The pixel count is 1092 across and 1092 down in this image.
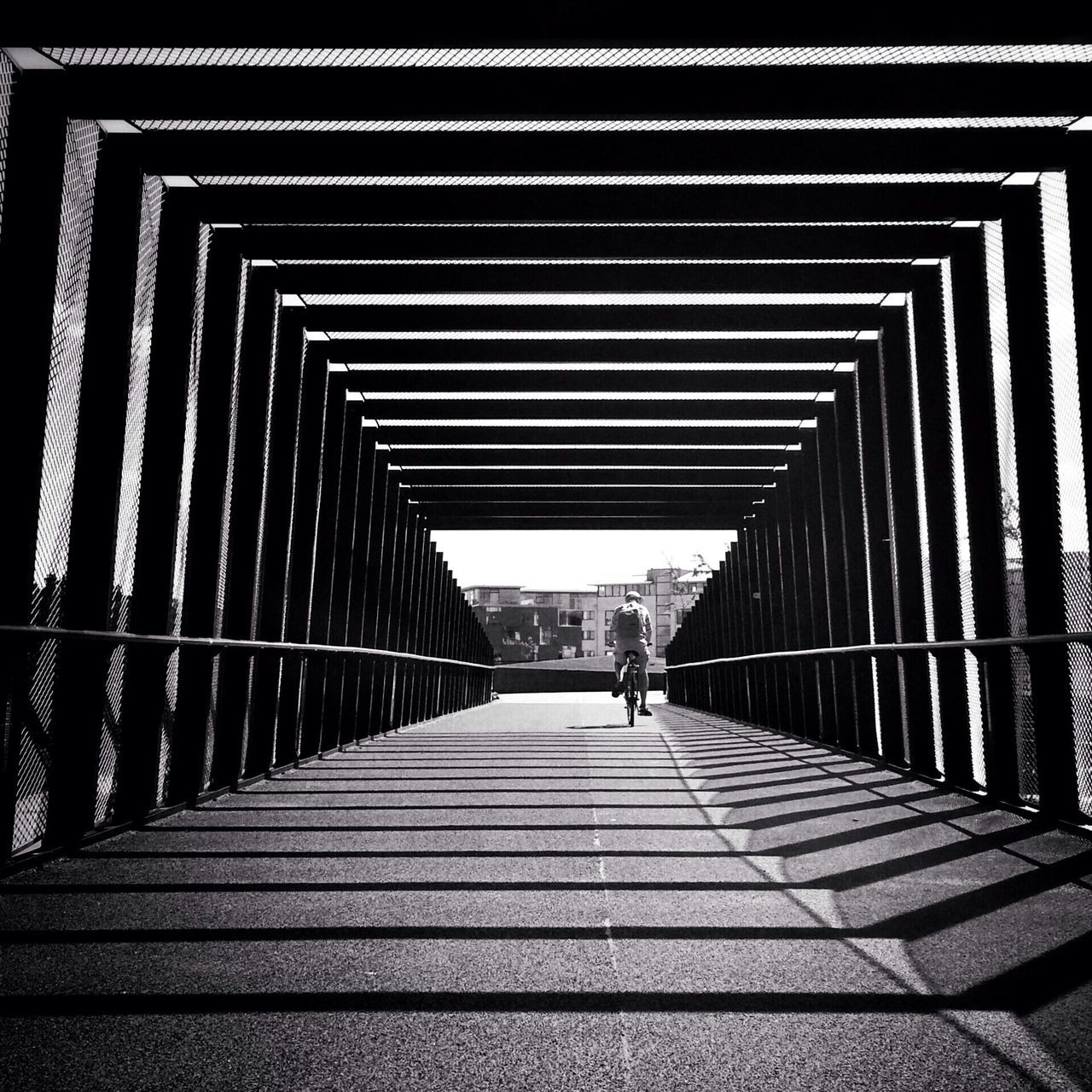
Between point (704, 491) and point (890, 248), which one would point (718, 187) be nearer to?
point (890, 248)

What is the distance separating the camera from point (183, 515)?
6.44m

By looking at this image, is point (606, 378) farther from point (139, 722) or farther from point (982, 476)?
point (139, 722)

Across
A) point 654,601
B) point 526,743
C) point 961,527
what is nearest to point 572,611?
point 654,601

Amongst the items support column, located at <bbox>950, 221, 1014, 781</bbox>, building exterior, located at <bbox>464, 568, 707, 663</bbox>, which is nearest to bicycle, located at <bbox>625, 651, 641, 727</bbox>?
support column, located at <bbox>950, 221, 1014, 781</bbox>

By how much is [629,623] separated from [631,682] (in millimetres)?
799

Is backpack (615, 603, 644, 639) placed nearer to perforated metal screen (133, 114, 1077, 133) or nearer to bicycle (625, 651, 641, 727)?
bicycle (625, 651, 641, 727)

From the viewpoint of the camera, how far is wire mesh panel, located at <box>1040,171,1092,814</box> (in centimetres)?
464

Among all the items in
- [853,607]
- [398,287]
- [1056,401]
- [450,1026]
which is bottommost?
[450,1026]

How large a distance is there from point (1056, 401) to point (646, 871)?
3.31 m

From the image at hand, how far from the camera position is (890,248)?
6699 mm

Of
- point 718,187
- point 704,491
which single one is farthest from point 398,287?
point 704,491

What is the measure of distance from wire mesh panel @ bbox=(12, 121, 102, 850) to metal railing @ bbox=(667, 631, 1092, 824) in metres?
4.15

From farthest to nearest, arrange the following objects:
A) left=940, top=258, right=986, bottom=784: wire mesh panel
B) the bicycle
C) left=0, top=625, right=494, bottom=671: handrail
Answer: the bicycle < left=940, top=258, right=986, bottom=784: wire mesh panel < left=0, top=625, right=494, bottom=671: handrail

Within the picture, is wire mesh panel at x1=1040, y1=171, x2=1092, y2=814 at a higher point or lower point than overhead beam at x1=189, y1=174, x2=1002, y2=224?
lower
